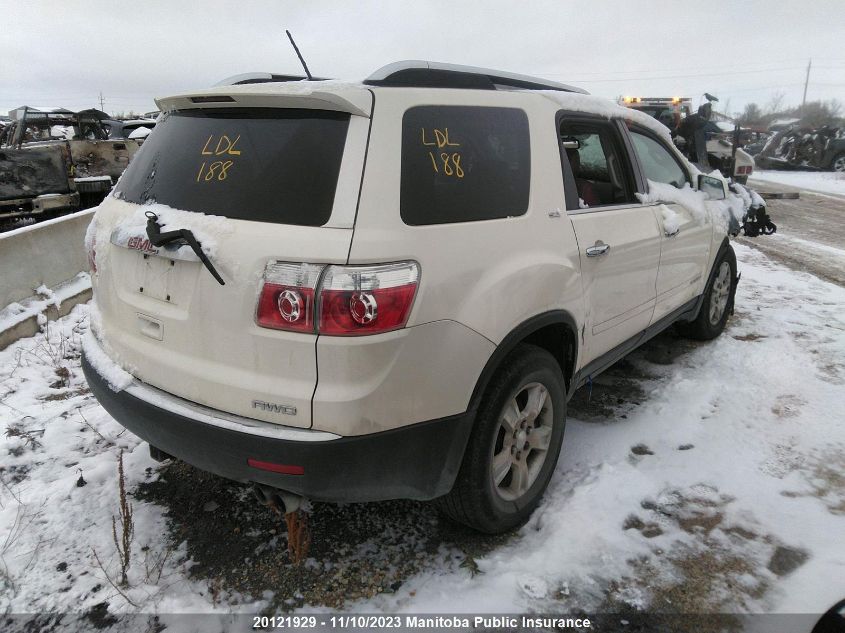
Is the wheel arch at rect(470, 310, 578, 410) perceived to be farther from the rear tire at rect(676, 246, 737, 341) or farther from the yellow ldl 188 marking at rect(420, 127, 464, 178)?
the rear tire at rect(676, 246, 737, 341)

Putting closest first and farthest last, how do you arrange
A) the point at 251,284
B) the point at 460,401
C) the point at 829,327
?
the point at 251,284
the point at 460,401
the point at 829,327

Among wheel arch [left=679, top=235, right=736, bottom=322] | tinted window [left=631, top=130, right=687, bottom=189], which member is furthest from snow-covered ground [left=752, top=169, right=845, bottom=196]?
tinted window [left=631, top=130, right=687, bottom=189]

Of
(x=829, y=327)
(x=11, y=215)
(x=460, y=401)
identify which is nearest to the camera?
(x=460, y=401)

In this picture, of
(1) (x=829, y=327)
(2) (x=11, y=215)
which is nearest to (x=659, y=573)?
(1) (x=829, y=327)

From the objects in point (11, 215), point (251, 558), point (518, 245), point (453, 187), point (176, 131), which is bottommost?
point (251, 558)

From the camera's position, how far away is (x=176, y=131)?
2.52m

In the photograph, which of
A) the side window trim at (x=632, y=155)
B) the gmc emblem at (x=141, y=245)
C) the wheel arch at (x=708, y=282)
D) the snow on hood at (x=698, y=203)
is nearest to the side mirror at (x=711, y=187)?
the snow on hood at (x=698, y=203)

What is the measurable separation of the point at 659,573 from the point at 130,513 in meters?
2.35

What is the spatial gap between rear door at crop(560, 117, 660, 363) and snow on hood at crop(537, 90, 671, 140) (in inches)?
2.1

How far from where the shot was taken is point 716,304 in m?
4.97

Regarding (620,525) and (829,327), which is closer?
(620,525)

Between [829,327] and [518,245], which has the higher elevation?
[518,245]

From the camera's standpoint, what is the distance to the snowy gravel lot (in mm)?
2295

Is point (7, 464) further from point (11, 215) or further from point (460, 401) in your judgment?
point (11, 215)
